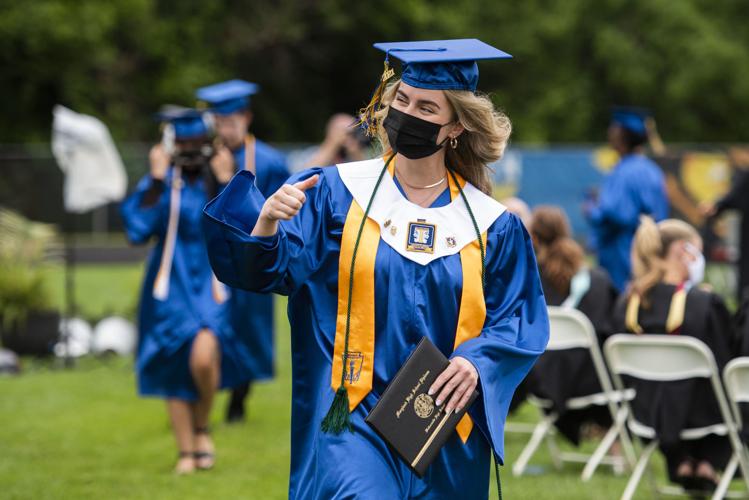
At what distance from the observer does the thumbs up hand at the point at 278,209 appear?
3.58 meters

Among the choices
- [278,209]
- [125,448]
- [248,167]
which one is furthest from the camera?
[248,167]

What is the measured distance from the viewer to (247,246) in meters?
3.61

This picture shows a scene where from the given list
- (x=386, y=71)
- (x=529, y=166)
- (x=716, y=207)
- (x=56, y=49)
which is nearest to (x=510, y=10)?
(x=529, y=166)

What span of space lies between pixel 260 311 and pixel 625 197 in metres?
3.09

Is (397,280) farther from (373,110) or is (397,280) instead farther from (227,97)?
(227,97)

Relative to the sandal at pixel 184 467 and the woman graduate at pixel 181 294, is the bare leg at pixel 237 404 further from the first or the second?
the sandal at pixel 184 467

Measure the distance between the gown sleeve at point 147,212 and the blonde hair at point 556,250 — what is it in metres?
2.24

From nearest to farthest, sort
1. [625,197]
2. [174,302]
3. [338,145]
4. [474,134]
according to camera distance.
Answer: [474,134], [174,302], [338,145], [625,197]

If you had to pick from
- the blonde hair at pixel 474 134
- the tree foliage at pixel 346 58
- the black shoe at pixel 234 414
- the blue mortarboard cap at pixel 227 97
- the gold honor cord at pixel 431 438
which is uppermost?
the blonde hair at pixel 474 134

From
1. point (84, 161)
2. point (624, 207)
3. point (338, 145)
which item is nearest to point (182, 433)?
point (338, 145)

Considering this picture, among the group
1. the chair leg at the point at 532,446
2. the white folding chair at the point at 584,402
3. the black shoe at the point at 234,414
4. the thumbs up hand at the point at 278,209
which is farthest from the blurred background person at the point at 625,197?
the thumbs up hand at the point at 278,209

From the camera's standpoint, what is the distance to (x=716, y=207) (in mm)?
10852

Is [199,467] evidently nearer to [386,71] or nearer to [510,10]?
[386,71]

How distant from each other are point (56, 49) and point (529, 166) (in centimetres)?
1050
